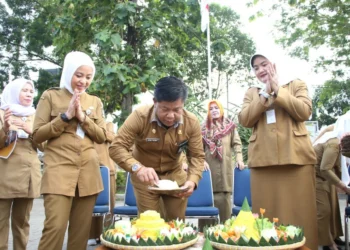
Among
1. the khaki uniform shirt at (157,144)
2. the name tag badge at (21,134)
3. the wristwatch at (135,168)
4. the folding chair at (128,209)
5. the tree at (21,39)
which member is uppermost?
the tree at (21,39)

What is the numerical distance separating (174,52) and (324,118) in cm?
1232

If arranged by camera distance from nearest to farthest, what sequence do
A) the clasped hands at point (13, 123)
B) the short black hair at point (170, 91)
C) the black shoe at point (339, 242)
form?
the short black hair at point (170, 91)
the clasped hands at point (13, 123)
the black shoe at point (339, 242)

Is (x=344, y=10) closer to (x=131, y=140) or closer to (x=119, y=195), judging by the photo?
(x=119, y=195)

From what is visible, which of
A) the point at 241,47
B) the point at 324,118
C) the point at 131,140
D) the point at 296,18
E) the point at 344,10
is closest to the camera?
the point at 131,140

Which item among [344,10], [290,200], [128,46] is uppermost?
[344,10]

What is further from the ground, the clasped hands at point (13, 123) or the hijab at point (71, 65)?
the hijab at point (71, 65)

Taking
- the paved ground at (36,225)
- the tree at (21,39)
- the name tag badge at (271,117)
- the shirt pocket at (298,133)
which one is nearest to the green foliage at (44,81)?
the tree at (21,39)

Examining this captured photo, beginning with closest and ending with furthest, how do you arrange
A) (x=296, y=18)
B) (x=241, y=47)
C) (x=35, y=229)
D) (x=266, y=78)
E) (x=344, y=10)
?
(x=266, y=78)
(x=35, y=229)
(x=344, y=10)
(x=296, y=18)
(x=241, y=47)

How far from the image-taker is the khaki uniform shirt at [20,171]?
11.0 feet

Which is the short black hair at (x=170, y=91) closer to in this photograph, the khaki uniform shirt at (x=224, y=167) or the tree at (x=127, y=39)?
the khaki uniform shirt at (x=224, y=167)

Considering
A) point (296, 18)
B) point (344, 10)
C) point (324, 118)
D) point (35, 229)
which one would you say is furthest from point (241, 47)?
point (35, 229)

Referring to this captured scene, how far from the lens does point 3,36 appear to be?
535 inches

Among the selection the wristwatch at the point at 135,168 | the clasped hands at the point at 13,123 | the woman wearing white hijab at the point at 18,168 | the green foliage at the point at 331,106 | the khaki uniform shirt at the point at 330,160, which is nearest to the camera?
the wristwatch at the point at 135,168

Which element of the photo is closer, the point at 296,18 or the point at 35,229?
the point at 35,229
